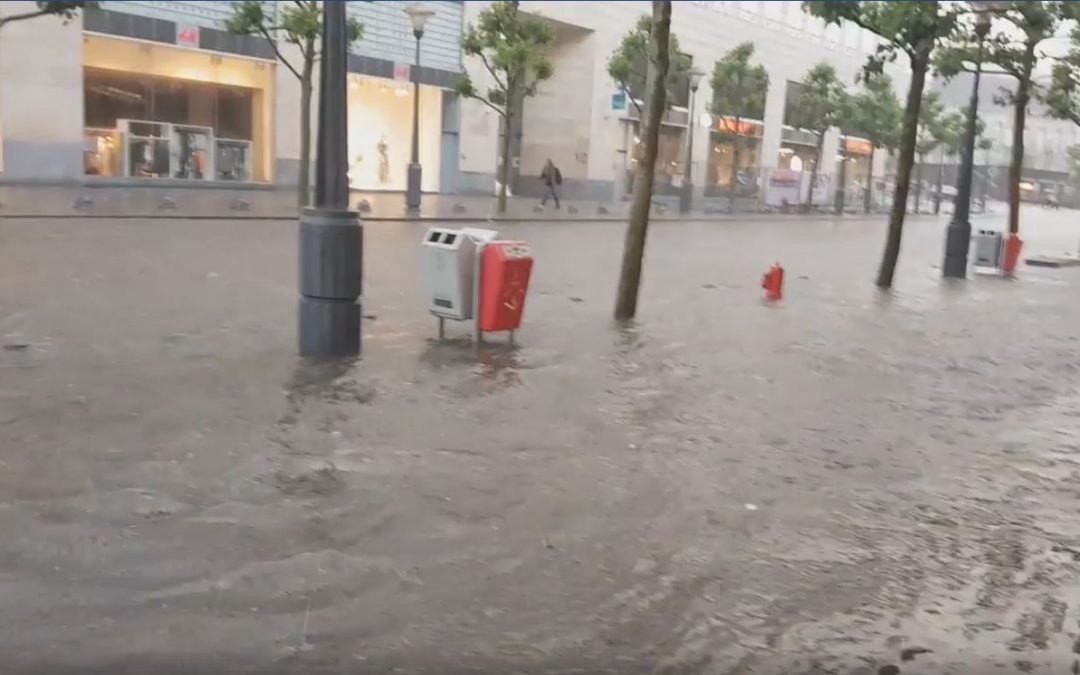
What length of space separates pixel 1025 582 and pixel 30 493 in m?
4.50

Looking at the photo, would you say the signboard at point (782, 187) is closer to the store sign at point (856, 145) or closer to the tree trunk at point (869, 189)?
the tree trunk at point (869, 189)

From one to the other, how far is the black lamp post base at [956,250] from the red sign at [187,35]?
2310 cm

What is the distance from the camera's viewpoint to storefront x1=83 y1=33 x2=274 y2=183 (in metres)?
33.0

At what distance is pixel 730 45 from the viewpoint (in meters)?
53.7

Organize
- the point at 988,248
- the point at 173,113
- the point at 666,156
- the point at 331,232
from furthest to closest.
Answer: the point at 666,156 → the point at 173,113 → the point at 988,248 → the point at 331,232

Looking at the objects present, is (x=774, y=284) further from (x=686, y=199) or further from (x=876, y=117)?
(x=876, y=117)

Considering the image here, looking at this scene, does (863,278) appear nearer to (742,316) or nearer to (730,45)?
(742,316)

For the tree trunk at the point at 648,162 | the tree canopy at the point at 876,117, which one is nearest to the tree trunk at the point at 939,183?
the tree canopy at the point at 876,117

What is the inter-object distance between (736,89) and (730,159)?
19.7ft

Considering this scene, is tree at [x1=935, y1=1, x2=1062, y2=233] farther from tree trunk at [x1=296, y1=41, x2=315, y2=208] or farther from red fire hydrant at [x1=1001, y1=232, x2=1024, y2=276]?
tree trunk at [x1=296, y1=41, x2=315, y2=208]

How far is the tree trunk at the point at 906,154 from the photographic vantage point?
1659 centimetres

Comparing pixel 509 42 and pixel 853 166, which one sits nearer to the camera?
pixel 509 42

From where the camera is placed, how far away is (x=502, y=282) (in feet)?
32.8

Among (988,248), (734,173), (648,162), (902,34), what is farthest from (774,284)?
(734,173)
